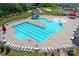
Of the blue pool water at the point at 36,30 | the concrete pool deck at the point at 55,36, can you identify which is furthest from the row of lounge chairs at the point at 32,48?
the blue pool water at the point at 36,30

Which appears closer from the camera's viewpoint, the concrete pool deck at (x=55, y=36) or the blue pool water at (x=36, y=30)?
the concrete pool deck at (x=55, y=36)

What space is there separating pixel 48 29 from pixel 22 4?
203 cm

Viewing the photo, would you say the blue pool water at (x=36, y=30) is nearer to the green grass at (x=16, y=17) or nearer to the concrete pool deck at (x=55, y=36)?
the concrete pool deck at (x=55, y=36)

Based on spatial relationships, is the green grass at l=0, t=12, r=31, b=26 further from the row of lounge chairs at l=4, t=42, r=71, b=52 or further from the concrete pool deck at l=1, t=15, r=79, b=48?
the row of lounge chairs at l=4, t=42, r=71, b=52

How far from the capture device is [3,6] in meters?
10.3

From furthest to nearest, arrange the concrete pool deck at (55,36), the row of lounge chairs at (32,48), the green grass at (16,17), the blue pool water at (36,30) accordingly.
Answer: the green grass at (16,17), the blue pool water at (36,30), the concrete pool deck at (55,36), the row of lounge chairs at (32,48)

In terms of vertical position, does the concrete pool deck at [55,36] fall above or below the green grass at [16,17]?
below

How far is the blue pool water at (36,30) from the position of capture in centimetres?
1008

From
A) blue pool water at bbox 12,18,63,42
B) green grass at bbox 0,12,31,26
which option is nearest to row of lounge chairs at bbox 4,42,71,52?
blue pool water at bbox 12,18,63,42

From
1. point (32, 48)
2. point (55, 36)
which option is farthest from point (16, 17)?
point (32, 48)

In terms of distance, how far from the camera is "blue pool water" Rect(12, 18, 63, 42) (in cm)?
1008

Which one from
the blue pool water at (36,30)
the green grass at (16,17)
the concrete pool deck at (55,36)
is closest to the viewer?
the concrete pool deck at (55,36)

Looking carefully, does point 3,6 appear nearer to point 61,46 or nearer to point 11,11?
point 11,11

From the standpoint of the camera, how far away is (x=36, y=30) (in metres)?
10.9
